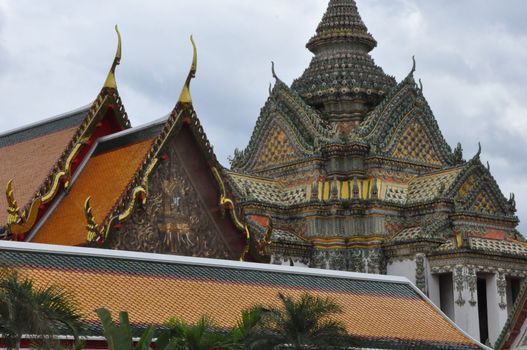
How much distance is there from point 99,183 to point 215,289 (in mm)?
4017

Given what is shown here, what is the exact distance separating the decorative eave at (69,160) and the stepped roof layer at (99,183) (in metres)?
0.19

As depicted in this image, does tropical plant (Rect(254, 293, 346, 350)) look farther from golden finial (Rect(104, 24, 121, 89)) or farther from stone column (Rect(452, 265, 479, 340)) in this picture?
stone column (Rect(452, 265, 479, 340))

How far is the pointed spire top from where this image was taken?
109 feet

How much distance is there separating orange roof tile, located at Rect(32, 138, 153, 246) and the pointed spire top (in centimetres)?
1409

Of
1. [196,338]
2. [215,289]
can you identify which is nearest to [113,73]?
[215,289]

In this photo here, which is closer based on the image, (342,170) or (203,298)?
(203,298)

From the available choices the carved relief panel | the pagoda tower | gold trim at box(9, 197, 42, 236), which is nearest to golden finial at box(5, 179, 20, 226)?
gold trim at box(9, 197, 42, 236)

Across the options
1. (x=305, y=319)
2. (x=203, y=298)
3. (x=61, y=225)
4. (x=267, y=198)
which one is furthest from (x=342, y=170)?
(x=305, y=319)

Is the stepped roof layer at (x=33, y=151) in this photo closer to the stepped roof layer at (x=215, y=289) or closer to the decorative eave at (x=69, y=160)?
the decorative eave at (x=69, y=160)

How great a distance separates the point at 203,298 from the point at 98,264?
4.82 ft

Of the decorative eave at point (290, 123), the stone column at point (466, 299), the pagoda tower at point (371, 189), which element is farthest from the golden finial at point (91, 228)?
the decorative eave at point (290, 123)

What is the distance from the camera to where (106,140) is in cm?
2069

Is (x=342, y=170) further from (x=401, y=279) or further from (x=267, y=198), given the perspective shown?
(x=401, y=279)

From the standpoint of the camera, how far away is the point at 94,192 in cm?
1942
